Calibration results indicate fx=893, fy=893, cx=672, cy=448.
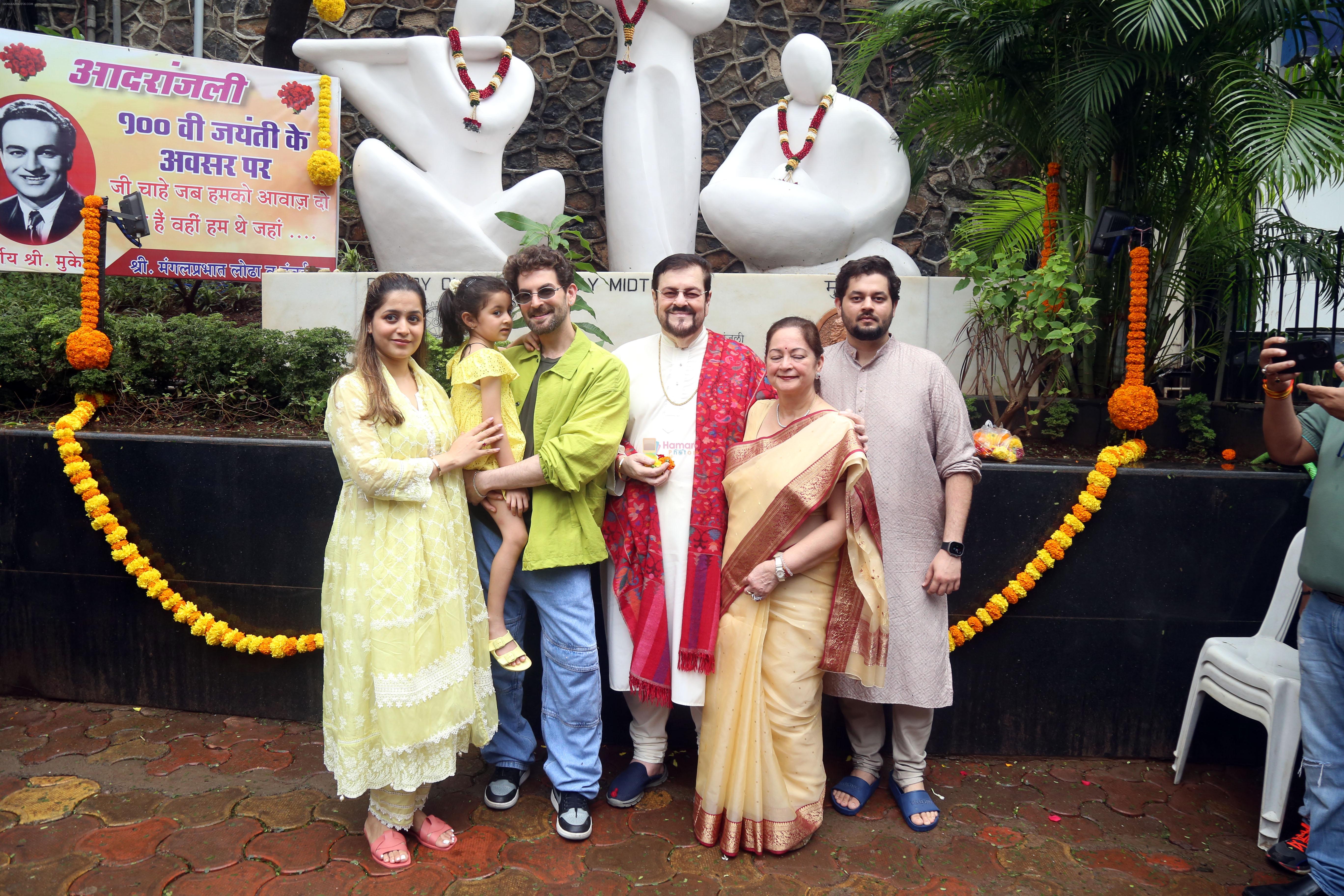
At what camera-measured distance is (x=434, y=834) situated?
2.65 meters

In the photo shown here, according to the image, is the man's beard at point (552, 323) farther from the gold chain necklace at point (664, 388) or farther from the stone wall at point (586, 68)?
the stone wall at point (586, 68)

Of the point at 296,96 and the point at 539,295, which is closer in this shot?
the point at 539,295

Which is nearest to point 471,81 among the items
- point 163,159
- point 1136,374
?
point 163,159

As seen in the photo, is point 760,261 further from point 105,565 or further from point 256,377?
point 105,565

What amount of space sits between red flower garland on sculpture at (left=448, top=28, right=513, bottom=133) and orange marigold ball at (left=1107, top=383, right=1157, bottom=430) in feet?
11.6

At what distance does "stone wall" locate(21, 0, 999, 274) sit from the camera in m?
7.55

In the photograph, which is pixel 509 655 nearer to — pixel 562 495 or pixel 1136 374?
pixel 562 495

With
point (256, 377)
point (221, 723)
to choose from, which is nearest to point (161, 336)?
point (256, 377)

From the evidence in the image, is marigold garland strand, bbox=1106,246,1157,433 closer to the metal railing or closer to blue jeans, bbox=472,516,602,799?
the metal railing

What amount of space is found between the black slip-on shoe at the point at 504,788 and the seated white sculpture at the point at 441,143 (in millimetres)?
2890

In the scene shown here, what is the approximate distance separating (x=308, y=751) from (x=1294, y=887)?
3.12 metres

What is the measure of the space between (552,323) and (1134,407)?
90.3 inches

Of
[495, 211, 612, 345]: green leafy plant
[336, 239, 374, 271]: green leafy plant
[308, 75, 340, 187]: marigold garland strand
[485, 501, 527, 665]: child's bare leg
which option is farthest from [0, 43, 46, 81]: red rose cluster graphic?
[485, 501, 527, 665]: child's bare leg

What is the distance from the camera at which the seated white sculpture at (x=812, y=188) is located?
4.72 m
